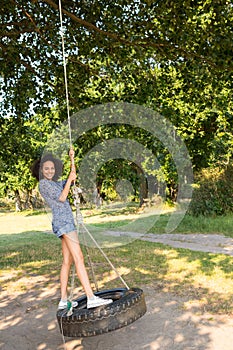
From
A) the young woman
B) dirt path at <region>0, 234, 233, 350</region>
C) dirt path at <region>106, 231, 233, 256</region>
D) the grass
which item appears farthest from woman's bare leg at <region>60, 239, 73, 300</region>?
dirt path at <region>106, 231, 233, 256</region>

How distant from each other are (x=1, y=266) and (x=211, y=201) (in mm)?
11486

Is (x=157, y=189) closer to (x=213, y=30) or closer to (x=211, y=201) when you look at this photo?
(x=211, y=201)

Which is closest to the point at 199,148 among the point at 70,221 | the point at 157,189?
the point at 157,189

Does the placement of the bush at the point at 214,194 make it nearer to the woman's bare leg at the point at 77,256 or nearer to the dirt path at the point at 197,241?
the dirt path at the point at 197,241

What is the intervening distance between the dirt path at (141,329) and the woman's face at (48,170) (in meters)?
1.99

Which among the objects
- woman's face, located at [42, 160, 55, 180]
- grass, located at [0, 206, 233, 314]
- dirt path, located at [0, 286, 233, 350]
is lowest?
dirt path, located at [0, 286, 233, 350]

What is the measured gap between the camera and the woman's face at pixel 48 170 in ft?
15.2

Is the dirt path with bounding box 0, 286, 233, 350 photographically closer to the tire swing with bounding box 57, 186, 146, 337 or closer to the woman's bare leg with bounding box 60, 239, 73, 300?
the woman's bare leg with bounding box 60, 239, 73, 300

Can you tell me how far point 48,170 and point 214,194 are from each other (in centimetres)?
→ 1519

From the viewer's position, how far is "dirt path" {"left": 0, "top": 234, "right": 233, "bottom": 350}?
14.9ft

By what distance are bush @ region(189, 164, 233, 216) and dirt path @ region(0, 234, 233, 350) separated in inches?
489

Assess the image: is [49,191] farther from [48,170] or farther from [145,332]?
[145,332]

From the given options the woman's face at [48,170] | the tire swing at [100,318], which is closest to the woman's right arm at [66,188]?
the woman's face at [48,170]

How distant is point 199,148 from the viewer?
22.4m
